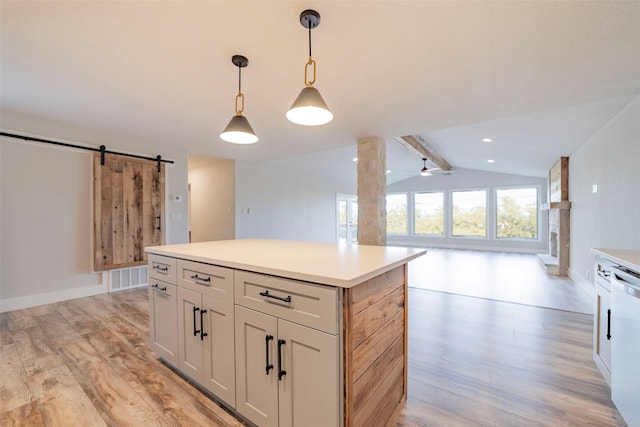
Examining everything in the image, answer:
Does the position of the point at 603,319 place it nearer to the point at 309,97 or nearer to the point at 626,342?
the point at 626,342

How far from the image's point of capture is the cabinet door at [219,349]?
1.57 meters

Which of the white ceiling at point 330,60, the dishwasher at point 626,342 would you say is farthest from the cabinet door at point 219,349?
the dishwasher at point 626,342

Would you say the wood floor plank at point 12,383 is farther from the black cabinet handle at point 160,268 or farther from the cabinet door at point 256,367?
the cabinet door at point 256,367

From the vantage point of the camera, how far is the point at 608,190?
10.7ft

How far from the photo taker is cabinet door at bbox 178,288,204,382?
5.82ft

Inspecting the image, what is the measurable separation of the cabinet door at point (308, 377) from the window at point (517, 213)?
9764mm

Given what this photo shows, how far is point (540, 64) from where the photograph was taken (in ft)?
6.86

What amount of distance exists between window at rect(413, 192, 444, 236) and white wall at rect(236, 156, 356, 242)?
136 inches

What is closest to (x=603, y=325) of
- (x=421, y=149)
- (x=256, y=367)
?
(x=256, y=367)

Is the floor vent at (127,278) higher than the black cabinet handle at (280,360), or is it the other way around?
the black cabinet handle at (280,360)

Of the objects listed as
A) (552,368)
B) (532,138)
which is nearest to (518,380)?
(552,368)

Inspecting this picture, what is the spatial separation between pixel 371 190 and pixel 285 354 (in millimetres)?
3177

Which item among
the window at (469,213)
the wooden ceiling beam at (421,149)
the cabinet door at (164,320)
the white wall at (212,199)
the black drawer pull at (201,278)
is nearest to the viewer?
the black drawer pull at (201,278)

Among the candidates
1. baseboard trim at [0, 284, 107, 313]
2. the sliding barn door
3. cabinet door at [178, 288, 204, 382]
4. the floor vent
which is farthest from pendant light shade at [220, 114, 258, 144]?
baseboard trim at [0, 284, 107, 313]
